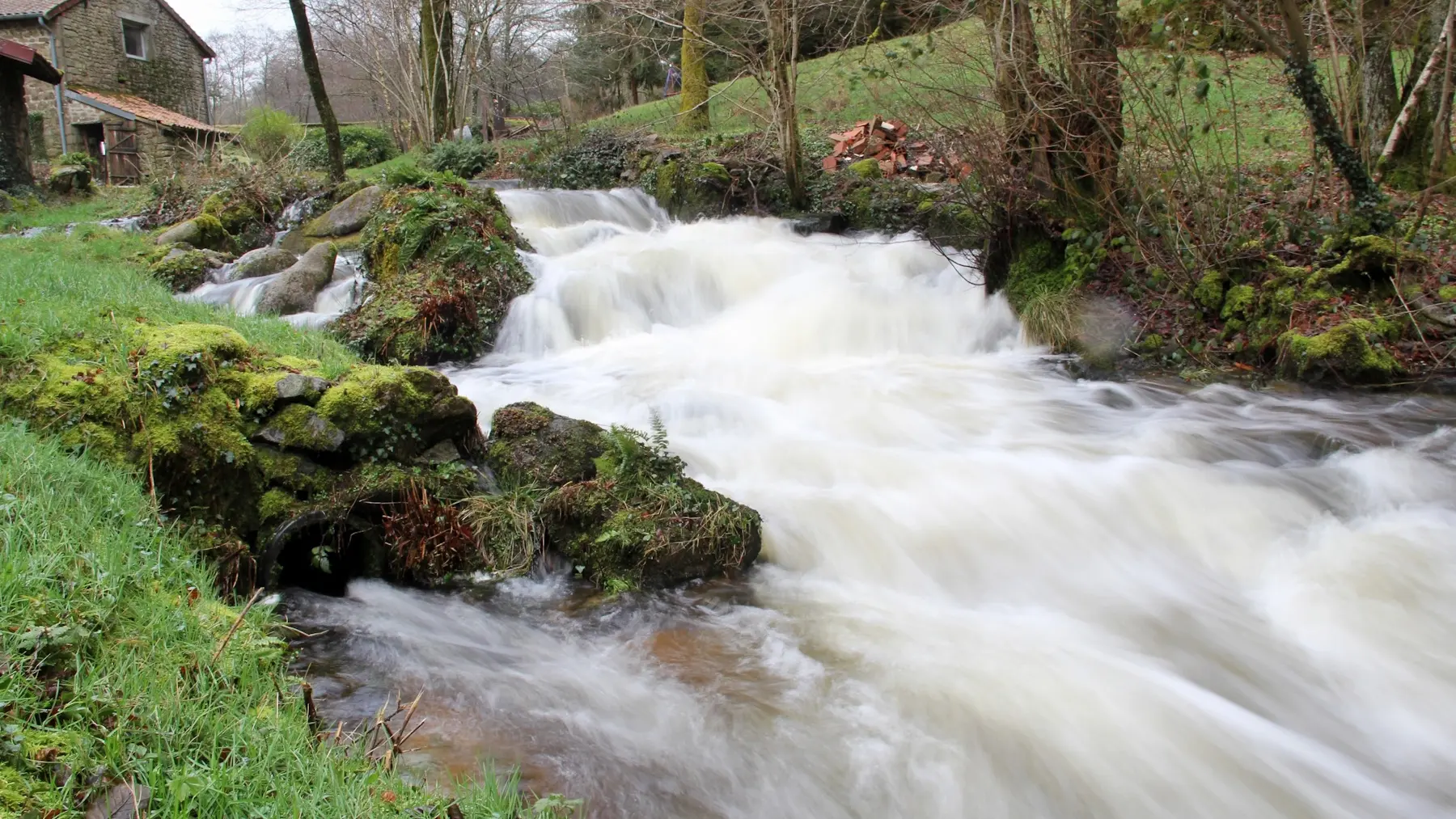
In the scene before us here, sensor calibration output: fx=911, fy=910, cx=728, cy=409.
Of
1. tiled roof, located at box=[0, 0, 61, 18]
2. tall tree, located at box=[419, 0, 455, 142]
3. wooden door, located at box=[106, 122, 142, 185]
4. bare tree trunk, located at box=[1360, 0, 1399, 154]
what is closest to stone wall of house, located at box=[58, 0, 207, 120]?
tiled roof, located at box=[0, 0, 61, 18]

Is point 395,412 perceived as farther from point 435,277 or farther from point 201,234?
point 201,234

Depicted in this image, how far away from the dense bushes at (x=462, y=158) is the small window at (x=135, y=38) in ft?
70.8

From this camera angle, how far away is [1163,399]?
860 centimetres

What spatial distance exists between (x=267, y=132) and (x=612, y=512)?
26.2m

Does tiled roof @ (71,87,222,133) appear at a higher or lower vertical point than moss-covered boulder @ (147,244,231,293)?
higher

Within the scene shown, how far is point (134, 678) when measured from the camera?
288cm

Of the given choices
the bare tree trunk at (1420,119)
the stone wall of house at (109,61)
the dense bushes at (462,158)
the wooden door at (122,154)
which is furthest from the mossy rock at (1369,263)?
the wooden door at (122,154)

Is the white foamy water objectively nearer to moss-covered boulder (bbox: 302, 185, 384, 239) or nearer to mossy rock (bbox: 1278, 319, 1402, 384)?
moss-covered boulder (bbox: 302, 185, 384, 239)

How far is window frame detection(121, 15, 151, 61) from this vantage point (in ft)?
110

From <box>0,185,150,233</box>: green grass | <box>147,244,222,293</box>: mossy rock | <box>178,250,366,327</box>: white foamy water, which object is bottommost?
<box>178,250,366,327</box>: white foamy water

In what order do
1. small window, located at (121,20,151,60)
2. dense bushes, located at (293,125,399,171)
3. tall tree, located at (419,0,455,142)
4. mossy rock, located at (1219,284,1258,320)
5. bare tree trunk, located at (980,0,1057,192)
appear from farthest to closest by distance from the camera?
small window, located at (121,20,151,60) < tall tree, located at (419,0,455,142) < dense bushes, located at (293,125,399,171) < bare tree trunk, located at (980,0,1057,192) < mossy rock, located at (1219,284,1258,320)

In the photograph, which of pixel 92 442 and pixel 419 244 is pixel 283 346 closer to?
pixel 92 442

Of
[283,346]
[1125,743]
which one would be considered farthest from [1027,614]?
[283,346]

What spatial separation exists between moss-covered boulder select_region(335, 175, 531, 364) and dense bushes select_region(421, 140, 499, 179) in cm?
866
